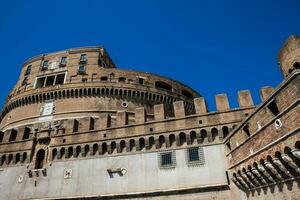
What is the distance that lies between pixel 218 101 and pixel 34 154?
13.3m

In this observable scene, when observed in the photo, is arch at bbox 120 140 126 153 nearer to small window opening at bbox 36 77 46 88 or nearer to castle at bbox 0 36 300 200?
castle at bbox 0 36 300 200

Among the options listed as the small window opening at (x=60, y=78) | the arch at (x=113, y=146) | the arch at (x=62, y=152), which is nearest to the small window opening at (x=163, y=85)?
the small window opening at (x=60, y=78)

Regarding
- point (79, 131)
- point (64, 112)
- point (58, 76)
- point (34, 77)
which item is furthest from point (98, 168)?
point (34, 77)

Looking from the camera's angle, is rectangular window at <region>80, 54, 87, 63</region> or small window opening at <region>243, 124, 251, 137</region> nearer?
small window opening at <region>243, 124, 251, 137</region>

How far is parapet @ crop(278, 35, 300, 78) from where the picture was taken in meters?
10.0

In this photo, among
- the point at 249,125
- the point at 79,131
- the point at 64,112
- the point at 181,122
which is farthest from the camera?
the point at 64,112

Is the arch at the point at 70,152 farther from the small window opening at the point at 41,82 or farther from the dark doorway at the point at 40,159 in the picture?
the small window opening at the point at 41,82

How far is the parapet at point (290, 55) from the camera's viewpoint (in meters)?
10.0

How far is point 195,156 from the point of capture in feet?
48.4

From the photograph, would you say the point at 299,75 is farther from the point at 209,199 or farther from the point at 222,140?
the point at 209,199

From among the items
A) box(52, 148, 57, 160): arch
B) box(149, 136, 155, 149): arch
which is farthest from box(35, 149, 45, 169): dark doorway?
box(149, 136, 155, 149): arch

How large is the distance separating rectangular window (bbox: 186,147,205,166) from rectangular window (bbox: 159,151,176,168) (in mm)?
887

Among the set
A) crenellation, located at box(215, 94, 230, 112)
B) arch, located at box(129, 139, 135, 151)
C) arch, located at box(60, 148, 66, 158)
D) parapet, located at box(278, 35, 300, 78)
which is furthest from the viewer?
arch, located at box(60, 148, 66, 158)

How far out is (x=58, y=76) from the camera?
35.2 meters
